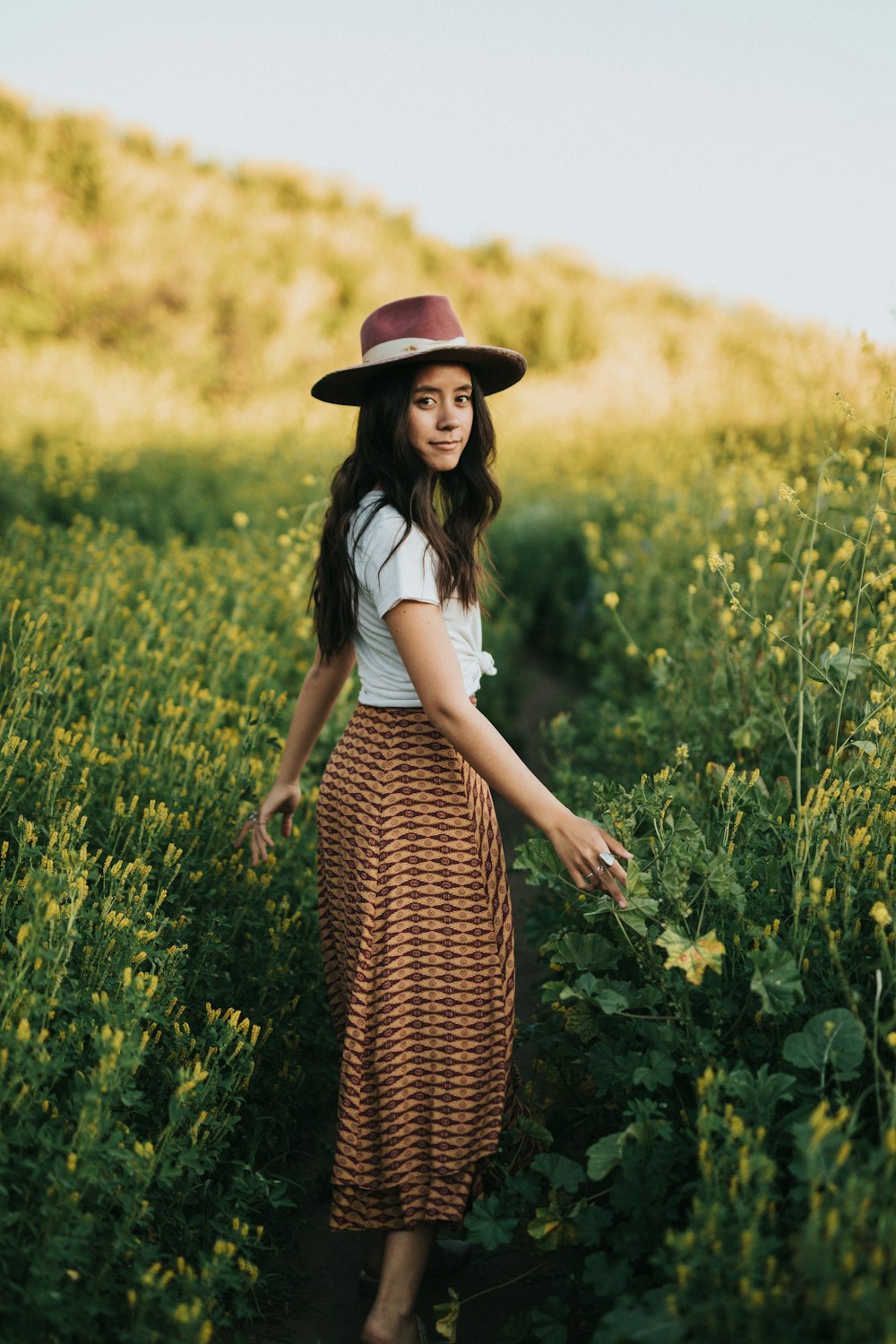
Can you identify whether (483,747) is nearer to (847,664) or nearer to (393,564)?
(393,564)

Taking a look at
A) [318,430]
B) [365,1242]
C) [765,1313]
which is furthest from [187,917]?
[318,430]

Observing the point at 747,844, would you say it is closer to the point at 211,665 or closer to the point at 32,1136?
the point at 32,1136

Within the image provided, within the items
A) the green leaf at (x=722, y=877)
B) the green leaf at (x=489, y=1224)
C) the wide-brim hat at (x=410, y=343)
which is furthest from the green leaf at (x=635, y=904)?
the wide-brim hat at (x=410, y=343)

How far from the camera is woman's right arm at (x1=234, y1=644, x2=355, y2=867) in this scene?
7.82ft

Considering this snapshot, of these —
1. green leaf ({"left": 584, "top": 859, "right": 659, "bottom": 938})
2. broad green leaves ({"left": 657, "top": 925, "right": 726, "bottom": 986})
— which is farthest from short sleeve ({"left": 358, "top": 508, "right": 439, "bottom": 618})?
broad green leaves ({"left": 657, "top": 925, "right": 726, "bottom": 986})

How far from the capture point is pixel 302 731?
2.46 m

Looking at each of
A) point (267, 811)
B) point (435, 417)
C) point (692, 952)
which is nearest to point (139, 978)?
point (267, 811)

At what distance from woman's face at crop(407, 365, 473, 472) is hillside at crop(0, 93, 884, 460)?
3.11 m

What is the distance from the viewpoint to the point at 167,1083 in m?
2.17

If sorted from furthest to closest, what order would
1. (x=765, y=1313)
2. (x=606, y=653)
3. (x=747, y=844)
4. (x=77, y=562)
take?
1. (x=606, y=653)
2. (x=77, y=562)
3. (x=747, y=844)
4. (x=765, y=1313)

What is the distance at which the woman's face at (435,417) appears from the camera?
2.14m

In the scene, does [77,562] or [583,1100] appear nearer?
[583,1100]

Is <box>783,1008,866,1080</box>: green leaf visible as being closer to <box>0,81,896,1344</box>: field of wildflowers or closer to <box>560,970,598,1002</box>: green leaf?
<box>0,81,896,1344</box>: field of wildflowers

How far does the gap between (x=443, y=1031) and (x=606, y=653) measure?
11.3 feet
